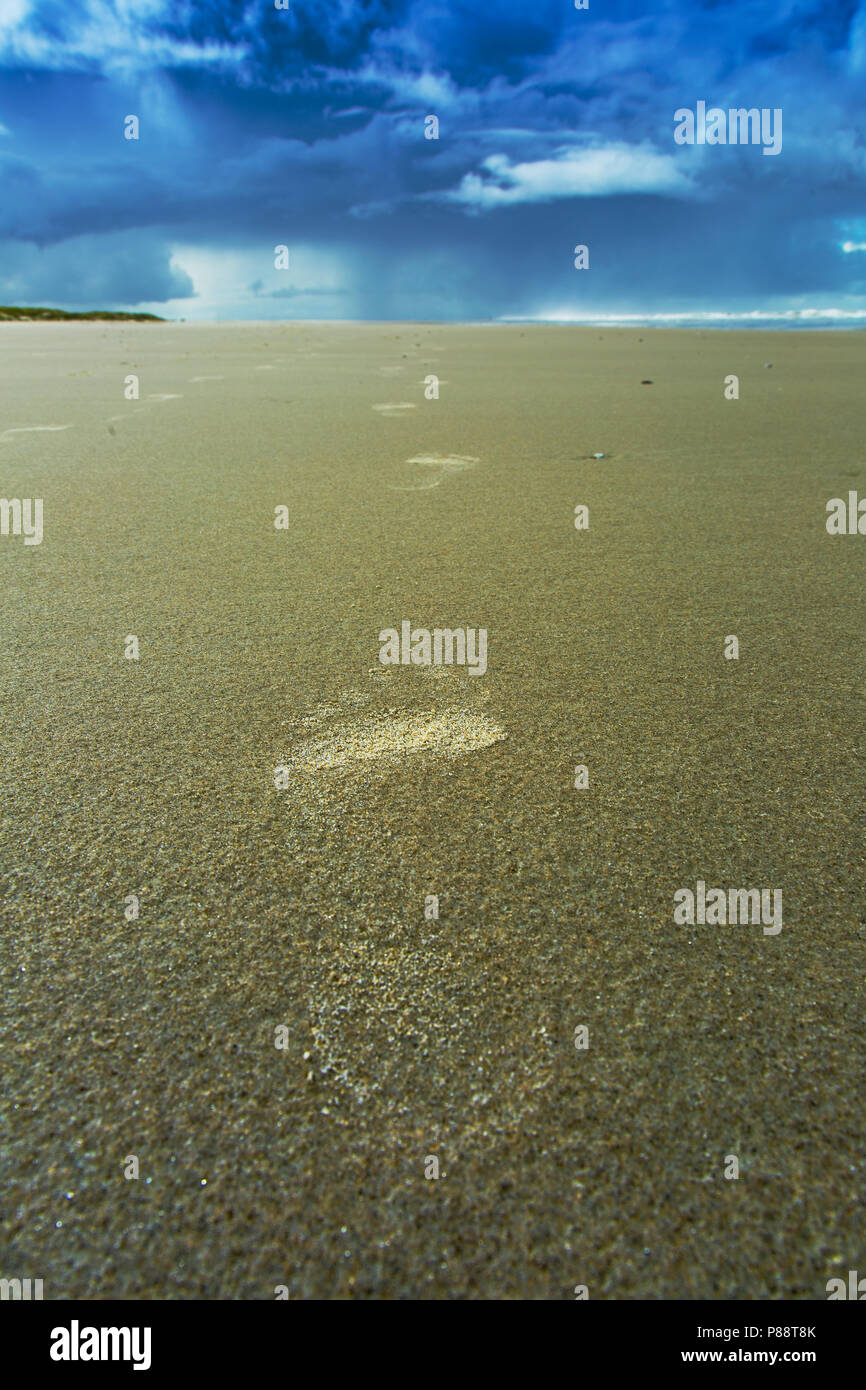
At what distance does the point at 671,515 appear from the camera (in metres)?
3.12

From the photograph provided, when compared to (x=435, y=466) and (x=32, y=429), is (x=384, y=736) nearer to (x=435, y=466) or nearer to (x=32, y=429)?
(x=435, y=466)

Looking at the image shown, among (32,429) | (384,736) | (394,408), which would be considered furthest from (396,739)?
(394,408)

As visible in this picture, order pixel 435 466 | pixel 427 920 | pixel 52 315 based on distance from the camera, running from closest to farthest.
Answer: pixel 427 920 → pixel 435 466 → pixel 52 315

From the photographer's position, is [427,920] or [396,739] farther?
[396,739]

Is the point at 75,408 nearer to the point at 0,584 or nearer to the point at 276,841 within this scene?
the point at 0,584

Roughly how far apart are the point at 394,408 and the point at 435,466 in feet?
7.21

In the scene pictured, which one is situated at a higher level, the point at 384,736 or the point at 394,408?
the point at 394,408

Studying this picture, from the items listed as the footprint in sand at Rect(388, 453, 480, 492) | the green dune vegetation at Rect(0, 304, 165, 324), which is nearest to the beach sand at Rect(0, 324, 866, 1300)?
the footprint in sand at Rect(388, 453, 480, 492)

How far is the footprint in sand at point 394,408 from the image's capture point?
18.4 feet

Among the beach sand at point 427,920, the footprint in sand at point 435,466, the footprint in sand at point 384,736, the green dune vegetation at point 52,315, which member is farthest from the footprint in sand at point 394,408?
the green dune vegetation at point 52,315

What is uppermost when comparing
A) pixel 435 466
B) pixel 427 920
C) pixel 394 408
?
pixel 394 408

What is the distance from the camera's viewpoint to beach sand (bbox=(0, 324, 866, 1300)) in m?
0.81

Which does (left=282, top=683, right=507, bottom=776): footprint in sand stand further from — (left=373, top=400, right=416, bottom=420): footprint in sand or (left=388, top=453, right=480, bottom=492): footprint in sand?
(left=373, top=400, right=416, bottom=420): footprint in sand

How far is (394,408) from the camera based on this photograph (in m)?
5.91
